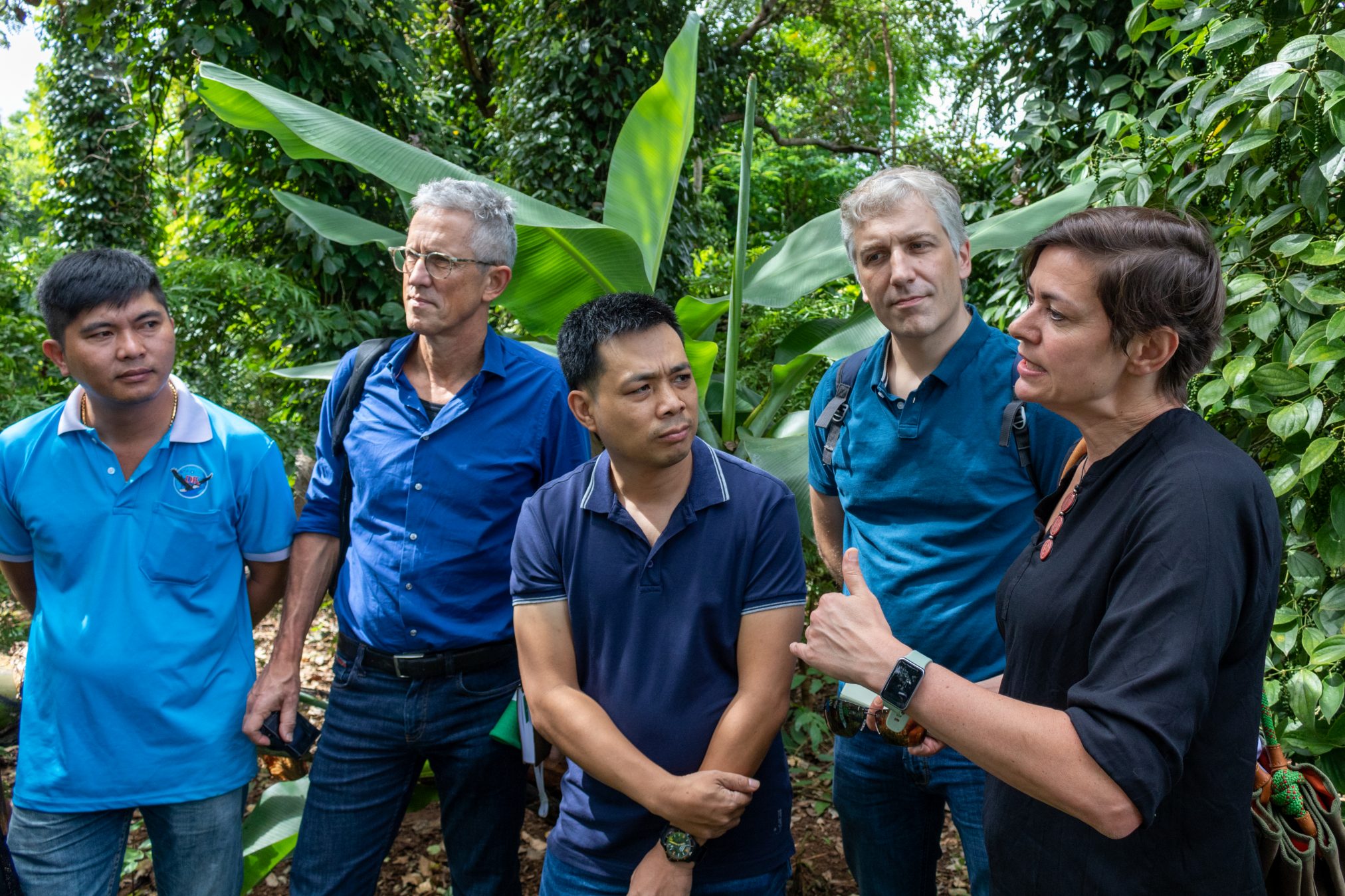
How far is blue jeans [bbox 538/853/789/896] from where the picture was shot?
195 centimetres

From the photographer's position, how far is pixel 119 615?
2227 millimetres

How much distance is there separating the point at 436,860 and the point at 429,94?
7796mm

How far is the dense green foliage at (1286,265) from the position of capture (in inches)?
84.0

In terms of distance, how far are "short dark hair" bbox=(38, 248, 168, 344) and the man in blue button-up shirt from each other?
1.97 ft

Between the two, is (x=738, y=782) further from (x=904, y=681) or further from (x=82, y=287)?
(x=82, y=287)

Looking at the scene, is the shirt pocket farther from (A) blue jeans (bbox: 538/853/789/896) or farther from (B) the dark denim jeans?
(A) blue jeans (bbox: 538/853/789/896)

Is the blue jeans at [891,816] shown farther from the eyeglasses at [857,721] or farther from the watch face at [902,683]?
the watch face at [902,683]

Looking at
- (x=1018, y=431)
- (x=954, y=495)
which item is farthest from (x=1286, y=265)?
(x=954, y=495)

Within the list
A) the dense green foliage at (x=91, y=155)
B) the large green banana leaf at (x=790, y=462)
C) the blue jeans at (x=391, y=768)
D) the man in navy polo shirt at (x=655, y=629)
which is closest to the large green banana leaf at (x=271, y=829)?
the blue jeans at (x=391, y=768)

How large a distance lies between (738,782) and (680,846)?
16 centimetres

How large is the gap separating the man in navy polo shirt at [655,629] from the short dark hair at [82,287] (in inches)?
40.5

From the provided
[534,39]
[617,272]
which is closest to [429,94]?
[534,39]

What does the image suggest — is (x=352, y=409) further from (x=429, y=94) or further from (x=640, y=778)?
(x=429, y=94)

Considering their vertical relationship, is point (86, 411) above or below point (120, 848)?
above
